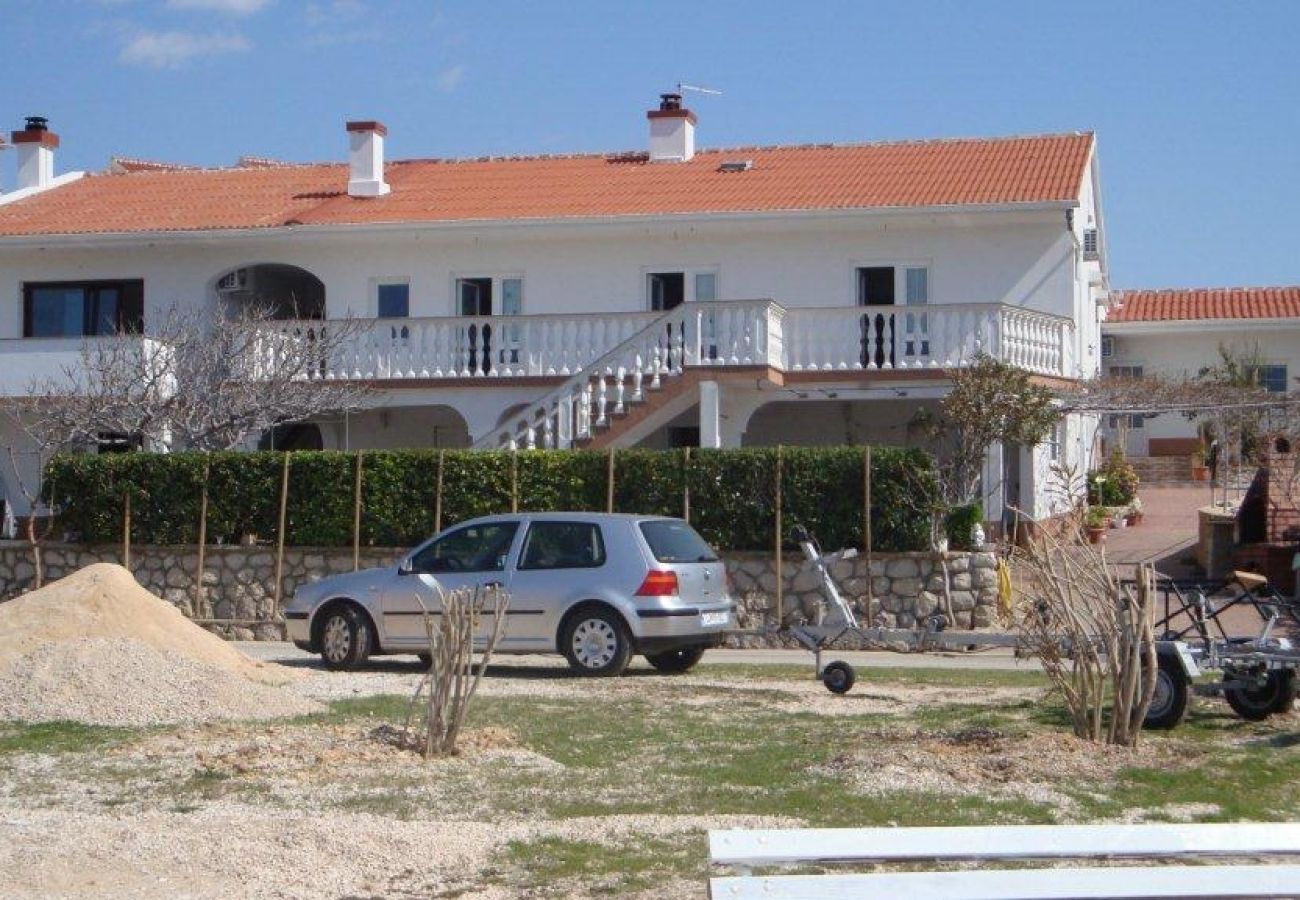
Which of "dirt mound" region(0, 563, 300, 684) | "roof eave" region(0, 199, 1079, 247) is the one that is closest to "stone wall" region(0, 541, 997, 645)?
"dirt mound" region(0, 563, 300, 684)

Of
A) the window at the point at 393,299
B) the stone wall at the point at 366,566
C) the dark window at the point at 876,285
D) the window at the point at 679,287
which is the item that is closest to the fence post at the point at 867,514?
the stone wall at the point at 366,566

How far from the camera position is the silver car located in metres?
16.6

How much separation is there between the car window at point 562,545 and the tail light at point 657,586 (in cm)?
56

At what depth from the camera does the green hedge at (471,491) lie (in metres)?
21.3

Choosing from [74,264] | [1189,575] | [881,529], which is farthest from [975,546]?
[74,264]

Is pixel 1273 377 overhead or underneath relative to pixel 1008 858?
overhead

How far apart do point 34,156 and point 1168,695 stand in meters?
31.0

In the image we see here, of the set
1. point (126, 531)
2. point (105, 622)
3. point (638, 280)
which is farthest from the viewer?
point (638, 280)

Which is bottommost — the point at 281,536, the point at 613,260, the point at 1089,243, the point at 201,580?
the point at 201,580

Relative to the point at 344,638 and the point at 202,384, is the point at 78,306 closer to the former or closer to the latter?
the point at 202,384

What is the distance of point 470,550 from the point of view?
1736 cm

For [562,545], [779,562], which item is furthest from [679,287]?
[562,545]

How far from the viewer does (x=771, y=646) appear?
21156 millimetres

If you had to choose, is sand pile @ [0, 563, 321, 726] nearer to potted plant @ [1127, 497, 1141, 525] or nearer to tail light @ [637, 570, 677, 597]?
tail light @ [637, 570, 677, 597]
